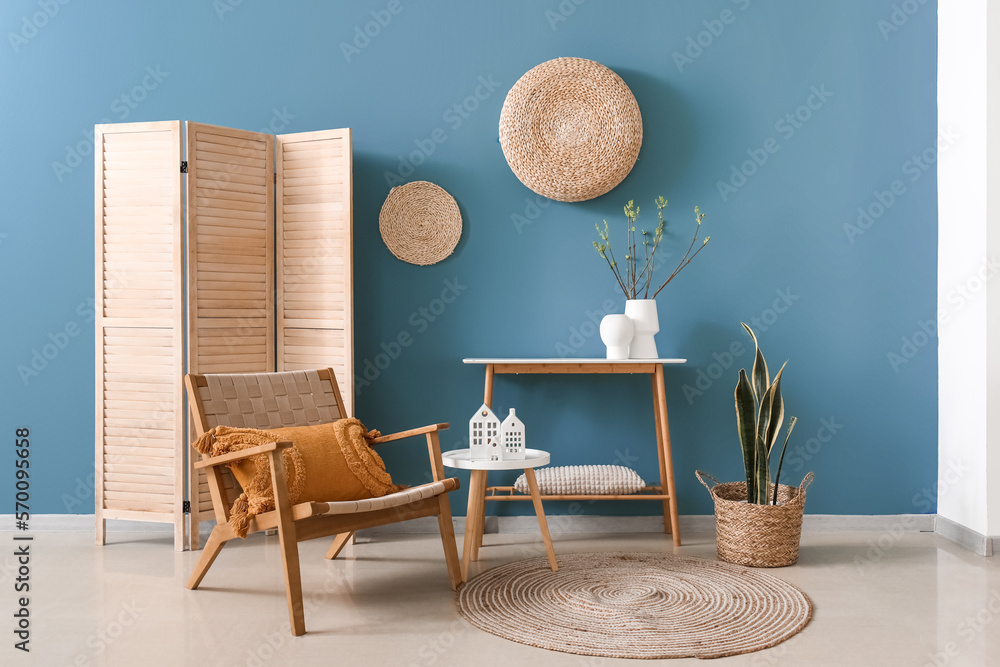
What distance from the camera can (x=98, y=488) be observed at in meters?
3.46

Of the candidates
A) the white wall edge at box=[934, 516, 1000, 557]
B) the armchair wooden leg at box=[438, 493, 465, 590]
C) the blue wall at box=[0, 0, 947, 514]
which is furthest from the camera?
the blue wall at box=[0, 0, 947, 514]

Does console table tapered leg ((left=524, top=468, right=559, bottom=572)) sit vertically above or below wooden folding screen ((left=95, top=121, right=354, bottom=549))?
below

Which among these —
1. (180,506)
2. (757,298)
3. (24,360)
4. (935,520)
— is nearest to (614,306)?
(757,298)

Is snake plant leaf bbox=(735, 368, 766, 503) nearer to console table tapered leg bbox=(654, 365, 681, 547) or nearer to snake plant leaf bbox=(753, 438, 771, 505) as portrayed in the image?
snake plant leaf bbox=(753, 438, 771, 505)

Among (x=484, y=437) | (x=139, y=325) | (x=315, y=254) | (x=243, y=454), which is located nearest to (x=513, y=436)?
(x=484, y=437)

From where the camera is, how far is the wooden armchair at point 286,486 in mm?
2379

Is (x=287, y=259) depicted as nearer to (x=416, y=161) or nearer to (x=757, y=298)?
(x=416, y=161)

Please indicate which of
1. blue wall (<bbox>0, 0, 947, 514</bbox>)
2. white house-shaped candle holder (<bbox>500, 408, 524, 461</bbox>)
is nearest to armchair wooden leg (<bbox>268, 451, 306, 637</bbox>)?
white house-shaped candle holder (<bbox>500, 408, 524, 461</bbox>)

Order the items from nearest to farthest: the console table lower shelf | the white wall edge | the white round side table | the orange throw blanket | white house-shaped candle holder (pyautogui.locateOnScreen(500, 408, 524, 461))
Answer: the orange throw blanket
the white round side table
white house-shaped candle holder (pyautogui.locateOnScreen(500, 408, 524, 461))
the white wall edge
the console table lower shelf

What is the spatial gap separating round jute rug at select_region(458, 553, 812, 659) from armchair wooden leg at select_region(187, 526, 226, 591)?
34.1 inches

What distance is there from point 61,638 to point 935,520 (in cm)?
363

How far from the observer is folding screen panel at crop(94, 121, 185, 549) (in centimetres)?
338

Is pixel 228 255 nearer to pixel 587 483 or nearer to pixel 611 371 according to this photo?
pixel 611 371

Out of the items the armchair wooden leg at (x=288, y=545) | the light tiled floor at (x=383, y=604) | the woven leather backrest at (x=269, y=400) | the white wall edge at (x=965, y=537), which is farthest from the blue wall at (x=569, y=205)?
the armchair wooden leg at (x=288, y=545)
